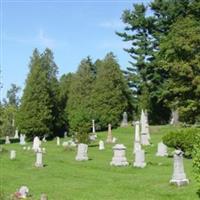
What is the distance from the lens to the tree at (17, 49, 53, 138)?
203 ft

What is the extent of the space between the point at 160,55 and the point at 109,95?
15.4 meters

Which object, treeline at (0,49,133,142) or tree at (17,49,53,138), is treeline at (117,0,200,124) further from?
tree at (17,49,53,138)

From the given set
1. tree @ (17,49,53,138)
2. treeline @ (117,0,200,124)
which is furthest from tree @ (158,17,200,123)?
tree @ (17,49,53,138)

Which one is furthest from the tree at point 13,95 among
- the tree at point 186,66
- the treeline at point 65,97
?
the tree at point 186,66

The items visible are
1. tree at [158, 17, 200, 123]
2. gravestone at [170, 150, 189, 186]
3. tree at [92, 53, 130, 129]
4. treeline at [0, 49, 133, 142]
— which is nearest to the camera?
gravestone at [170, 150, 189, 186]

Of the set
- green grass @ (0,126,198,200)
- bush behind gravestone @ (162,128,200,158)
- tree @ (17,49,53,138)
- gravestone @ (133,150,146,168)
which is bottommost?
green grass @ (0,126,198,200)

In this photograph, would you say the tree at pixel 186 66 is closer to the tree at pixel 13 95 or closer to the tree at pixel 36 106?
the tree at pixel 36 106

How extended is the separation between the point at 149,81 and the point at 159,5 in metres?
8.65

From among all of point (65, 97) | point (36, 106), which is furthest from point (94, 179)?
point (65, 97)

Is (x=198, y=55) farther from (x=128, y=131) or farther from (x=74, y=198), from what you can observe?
(x=74, y=198)

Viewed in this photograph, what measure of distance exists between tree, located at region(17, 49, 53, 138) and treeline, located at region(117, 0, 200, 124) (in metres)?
10.5

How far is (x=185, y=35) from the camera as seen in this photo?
42.1 meters

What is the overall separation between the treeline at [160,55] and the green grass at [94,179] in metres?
14.2

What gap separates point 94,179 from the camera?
68.1 feet
